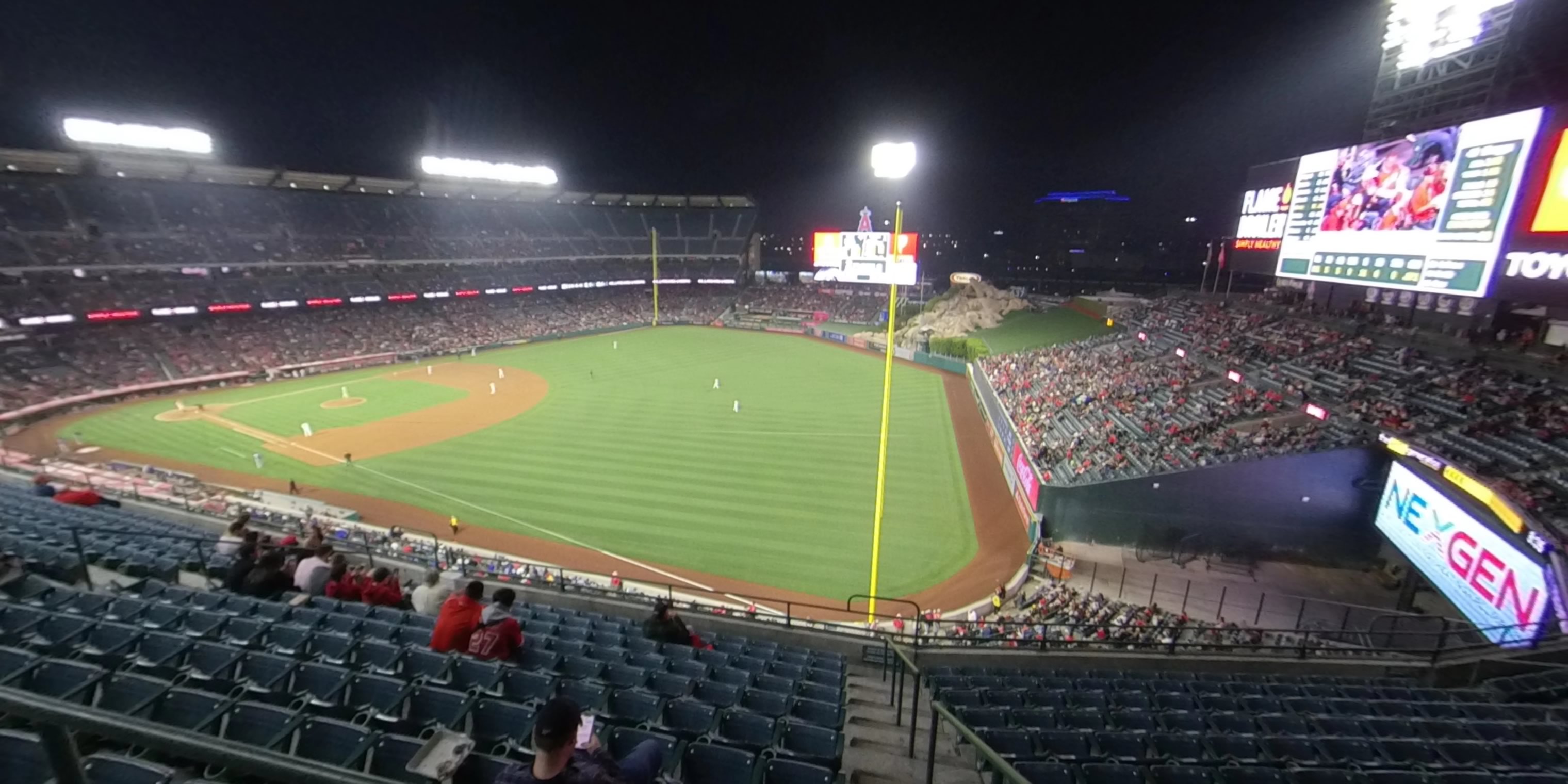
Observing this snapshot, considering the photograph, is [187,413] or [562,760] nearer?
[562,760]

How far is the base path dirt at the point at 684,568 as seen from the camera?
16.8m

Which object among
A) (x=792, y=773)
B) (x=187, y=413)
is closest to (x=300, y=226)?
(x=187, y=413)

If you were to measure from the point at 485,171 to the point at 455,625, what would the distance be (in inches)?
2679

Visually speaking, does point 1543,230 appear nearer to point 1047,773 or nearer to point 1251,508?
point 1251,508

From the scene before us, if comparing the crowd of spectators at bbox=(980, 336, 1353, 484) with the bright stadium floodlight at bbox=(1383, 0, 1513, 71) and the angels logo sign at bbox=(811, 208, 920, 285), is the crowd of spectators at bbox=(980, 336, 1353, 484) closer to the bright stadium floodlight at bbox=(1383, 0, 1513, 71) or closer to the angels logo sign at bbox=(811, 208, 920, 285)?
the angels logo sign at bbox=(811, 208, 920, 285)

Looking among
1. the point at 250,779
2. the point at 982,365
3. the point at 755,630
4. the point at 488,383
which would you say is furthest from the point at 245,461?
the point at 982,365

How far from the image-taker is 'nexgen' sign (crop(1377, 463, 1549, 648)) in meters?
11.4

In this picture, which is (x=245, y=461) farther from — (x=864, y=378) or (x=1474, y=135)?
(x=1474, y=135)

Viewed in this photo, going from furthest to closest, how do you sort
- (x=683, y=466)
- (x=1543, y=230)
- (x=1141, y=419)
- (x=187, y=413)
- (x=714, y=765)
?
(x=187, y=413) → (x=683, y=466) → (x=1141, y=419) → (x=1543, y=230) → (x=714, y=765)

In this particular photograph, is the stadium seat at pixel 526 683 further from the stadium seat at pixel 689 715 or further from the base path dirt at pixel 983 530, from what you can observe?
the base path dirt at pixel 983 530

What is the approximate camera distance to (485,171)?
209 ft

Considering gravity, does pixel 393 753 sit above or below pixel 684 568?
above

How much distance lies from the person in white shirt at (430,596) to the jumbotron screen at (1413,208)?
84.0 ft

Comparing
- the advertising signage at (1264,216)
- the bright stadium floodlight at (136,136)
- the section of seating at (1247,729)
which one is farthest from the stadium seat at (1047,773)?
the bright stadium floodlight at (136,136)
